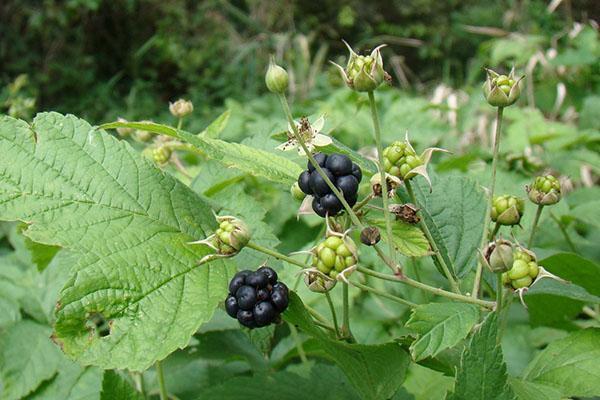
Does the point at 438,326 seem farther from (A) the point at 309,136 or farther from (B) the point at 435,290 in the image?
(A) the point at 309,136

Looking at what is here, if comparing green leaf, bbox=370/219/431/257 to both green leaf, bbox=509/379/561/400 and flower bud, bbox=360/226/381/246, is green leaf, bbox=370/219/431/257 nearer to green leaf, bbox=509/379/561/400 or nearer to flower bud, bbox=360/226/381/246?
flower bud, bbox=360/226/381/246

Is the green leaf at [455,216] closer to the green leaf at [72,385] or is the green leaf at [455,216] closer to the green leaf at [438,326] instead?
the green leaf at [438,326]

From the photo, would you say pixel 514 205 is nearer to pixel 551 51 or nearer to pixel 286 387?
pixel 286 387

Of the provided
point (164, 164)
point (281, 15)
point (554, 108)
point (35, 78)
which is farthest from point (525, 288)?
point (281, 15)

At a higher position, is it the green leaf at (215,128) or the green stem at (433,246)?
the green stem at (433,246)

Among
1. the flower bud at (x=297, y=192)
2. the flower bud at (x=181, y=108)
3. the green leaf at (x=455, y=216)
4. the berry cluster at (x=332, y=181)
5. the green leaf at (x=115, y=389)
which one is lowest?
the green leaf at (x=115, y=389)

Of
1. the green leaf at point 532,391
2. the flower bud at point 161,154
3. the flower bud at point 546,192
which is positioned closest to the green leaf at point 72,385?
the flower bud at point 161,154
